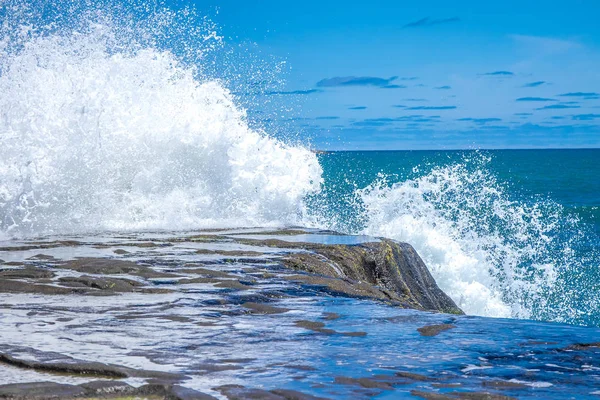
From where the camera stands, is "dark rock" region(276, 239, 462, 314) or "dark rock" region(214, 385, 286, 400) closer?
"dark rock" region(214, 385, 286, 400)

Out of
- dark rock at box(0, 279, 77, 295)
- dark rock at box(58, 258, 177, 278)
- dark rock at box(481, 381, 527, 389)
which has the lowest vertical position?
dark rock at box(481, 381, 527, 389)

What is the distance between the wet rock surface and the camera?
9.33 feet

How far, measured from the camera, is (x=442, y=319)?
4367 millimetres

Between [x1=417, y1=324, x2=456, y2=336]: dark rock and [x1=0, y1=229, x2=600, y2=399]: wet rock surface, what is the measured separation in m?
0.01

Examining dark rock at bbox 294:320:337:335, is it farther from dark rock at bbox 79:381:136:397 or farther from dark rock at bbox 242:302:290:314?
dark rock at bbox 79:381:136:397

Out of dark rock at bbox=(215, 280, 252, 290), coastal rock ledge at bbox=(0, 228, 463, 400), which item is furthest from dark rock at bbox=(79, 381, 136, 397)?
dark rock at bbox=(215, 280, 252, 290)

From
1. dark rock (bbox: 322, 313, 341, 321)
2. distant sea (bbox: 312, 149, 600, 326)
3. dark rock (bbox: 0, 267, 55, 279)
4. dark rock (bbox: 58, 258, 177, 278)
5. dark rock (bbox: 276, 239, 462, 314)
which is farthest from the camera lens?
distant sea (bbox: 312, 149, 600, 326)

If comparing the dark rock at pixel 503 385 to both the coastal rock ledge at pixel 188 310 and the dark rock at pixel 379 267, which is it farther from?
the dark rock at pixel 379 267

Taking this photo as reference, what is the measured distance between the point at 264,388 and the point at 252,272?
10.2 feet

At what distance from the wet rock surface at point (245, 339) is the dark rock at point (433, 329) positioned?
0.01 meters

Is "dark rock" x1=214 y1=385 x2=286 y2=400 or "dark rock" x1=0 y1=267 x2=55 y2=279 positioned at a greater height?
"dark rock" x1=0 y1=267 x2=55 y2=279

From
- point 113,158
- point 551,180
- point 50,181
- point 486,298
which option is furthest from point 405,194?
point 551,180

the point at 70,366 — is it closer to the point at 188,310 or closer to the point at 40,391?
the point at 40,391

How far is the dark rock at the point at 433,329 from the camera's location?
12.9 ft
